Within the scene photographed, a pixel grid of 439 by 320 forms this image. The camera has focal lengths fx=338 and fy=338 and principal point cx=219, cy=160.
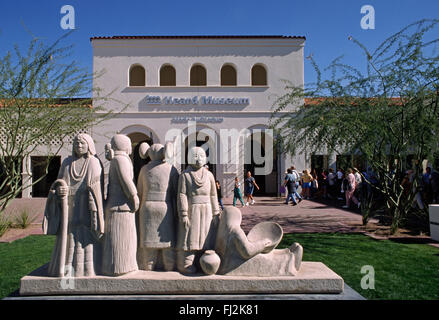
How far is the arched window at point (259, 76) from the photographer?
1912cm

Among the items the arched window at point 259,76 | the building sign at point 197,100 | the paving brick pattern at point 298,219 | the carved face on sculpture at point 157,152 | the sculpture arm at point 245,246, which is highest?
the arched window at point 259,76

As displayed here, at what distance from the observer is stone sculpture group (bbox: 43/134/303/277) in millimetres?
4129

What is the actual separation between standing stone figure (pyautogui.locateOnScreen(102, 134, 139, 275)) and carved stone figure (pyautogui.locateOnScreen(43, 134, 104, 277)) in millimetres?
123

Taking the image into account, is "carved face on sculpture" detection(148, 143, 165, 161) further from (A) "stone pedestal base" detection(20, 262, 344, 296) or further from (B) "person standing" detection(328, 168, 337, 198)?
(B) "person standing" detection(328, 168, 337, 198)

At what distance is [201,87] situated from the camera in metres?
18.2

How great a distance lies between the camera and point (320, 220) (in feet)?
35.9

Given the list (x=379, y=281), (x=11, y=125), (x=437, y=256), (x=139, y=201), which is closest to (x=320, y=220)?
(x=437, y=256)

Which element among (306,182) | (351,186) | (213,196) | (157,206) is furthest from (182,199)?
(306,182)

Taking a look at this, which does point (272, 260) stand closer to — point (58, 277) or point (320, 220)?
point (58, 277)

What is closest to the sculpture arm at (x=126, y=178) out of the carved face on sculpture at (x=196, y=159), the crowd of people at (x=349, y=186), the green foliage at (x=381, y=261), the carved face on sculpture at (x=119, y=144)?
the carved face on sculpture at (x=119, y=144)

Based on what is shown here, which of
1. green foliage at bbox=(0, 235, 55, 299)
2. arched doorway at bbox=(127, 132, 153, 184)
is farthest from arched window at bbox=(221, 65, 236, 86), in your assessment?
green foliage at bbox=(0, 235, 55, 299)

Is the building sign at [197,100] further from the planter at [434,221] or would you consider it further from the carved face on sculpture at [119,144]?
the carved face on sculpture at [119,144]

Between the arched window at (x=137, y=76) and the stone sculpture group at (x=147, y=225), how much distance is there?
1535 cm
